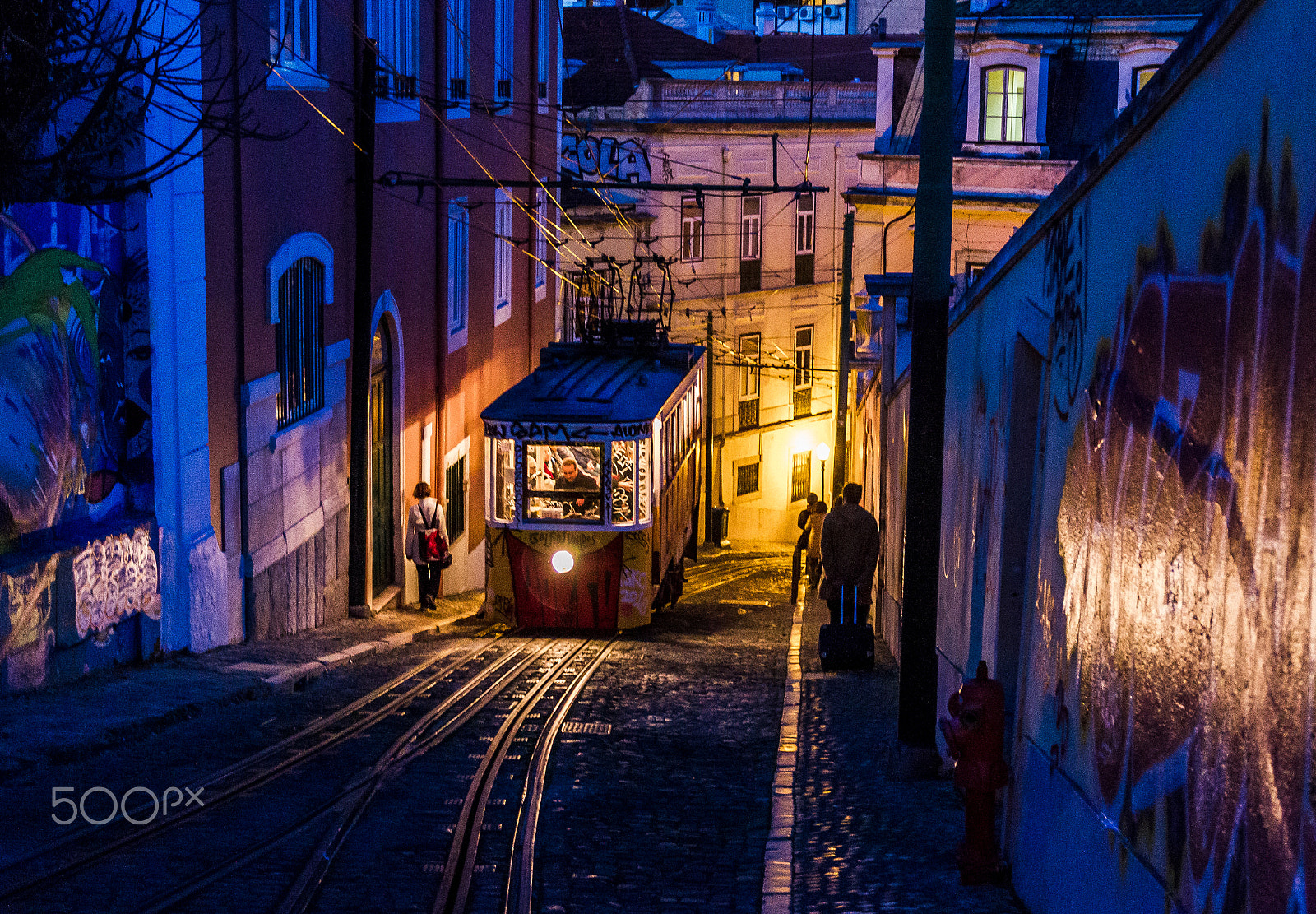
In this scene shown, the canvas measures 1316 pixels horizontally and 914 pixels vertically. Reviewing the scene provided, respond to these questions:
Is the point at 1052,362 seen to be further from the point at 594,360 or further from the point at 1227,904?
the point at 594,360

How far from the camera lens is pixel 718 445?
4141cm

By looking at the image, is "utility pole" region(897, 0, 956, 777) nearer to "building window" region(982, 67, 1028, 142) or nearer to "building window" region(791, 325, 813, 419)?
"building window" region(982, 67, 1028, 142)

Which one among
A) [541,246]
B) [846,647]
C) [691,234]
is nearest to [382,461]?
[846,647]

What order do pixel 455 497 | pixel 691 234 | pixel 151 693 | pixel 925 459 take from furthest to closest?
pixel 691 234 < pixel 455 497 < pixel 151 693 < pixel 925 459

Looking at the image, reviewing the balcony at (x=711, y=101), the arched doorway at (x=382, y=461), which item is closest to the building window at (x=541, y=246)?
the balcony at (x=711, y=101)

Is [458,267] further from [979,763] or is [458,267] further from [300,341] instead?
[979,763]

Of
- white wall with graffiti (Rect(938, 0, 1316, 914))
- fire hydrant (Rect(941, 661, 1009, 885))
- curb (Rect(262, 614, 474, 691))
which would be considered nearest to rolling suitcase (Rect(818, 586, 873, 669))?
curb (Rect(262, 614, 474, 691))

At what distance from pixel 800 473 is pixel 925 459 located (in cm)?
3682

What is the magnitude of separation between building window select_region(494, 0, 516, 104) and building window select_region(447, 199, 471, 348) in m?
3.47

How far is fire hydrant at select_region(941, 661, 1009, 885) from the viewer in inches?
243

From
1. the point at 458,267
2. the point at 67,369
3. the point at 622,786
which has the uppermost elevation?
the point at 458,267

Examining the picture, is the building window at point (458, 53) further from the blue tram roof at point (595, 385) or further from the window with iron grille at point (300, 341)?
the window with iron grille at point (300, 341)

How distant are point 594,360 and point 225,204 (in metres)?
7.47

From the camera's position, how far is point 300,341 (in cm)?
1495
